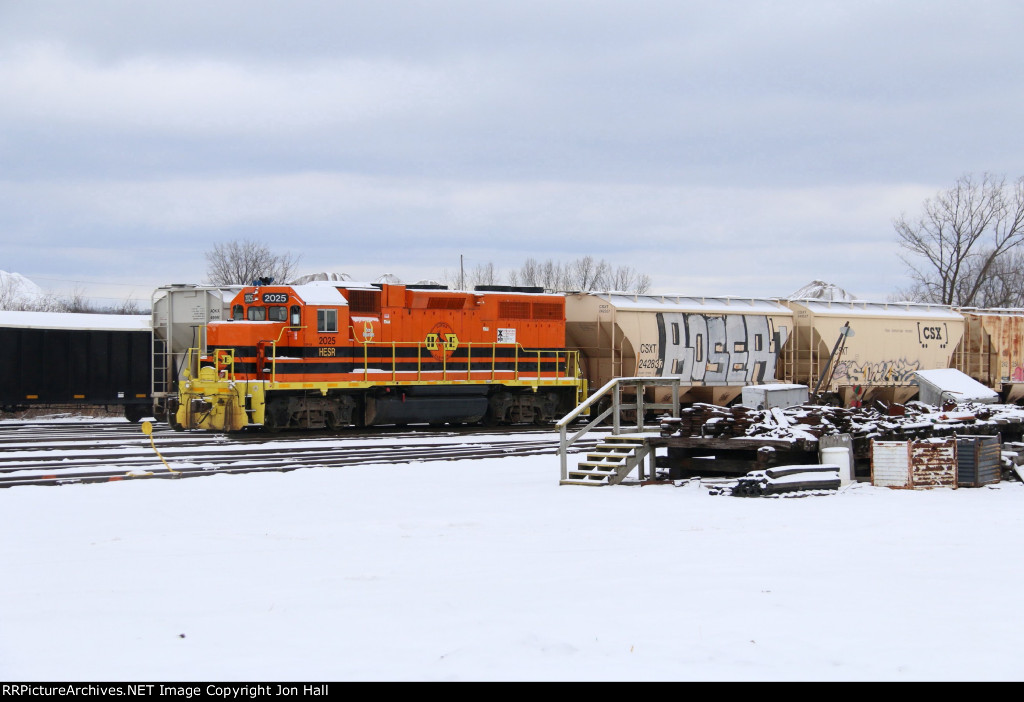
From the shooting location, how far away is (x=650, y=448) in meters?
13.0

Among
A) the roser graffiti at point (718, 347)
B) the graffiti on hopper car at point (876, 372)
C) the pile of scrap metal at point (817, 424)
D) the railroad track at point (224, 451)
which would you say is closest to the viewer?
the pile of scrap metal at point (817, 424)

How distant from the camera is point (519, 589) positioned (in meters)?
6.74

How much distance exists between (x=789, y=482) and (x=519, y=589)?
5.52 meters

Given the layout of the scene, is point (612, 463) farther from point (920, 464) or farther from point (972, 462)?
point (972, 462)

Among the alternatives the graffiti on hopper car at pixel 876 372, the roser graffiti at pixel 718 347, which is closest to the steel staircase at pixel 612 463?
the roser graffiti at pixel 718 347

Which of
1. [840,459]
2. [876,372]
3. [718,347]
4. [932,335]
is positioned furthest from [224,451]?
[932,335]

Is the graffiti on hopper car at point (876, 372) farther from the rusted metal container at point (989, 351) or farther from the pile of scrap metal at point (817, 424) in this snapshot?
the pile of scrap metal at point (817, 424)

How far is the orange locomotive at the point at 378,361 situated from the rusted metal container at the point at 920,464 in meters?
12.2

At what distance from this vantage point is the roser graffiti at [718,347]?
25625mm

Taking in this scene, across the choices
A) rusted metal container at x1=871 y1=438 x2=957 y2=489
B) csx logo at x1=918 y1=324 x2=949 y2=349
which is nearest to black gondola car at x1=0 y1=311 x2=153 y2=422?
rusted metal container at x1=871 y1=438 x2=957 y2=489

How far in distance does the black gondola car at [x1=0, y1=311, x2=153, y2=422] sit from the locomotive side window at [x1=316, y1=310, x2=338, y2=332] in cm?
764

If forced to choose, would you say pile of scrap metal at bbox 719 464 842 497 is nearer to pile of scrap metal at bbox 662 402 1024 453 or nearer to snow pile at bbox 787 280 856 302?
pile of scrap metal at bbox 662 402 1024 453

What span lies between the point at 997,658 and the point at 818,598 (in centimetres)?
132
